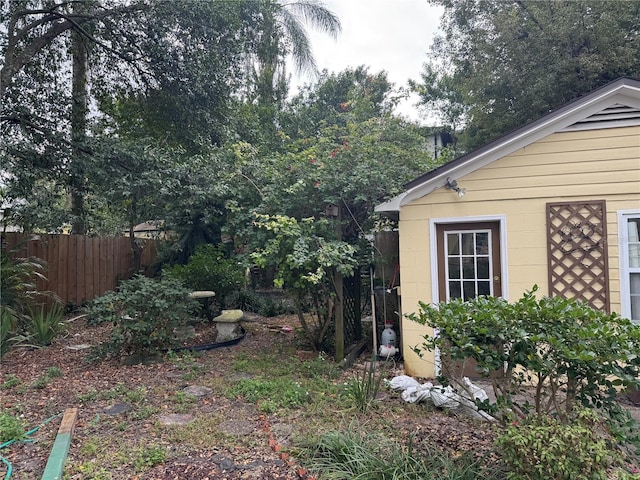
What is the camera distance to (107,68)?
308 inches

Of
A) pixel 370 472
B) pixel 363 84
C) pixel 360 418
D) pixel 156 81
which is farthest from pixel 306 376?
pixel 363 84

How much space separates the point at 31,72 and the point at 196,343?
5.58m

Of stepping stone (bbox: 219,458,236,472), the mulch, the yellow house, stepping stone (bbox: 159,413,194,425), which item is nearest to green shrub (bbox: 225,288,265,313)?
the mulch

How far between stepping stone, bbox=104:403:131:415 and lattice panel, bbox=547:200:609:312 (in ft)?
14.9

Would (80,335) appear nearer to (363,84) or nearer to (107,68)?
(107,68)

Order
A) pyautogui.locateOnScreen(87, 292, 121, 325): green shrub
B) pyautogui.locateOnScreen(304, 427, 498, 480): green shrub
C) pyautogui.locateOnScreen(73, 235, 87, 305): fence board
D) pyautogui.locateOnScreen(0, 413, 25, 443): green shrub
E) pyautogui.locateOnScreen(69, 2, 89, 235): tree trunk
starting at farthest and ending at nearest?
pyautogui.locateOnScreen(73, 235, 87, 305): fence board → pyautogui.locateOnScreen(69, 2, 89, 235): tree trunk → pyautogui.locateOnScreen(87, 292, 121, 325): green shrub → pyautogui.locateOnScreen(0, 413, 25, 443): green shrub → pyautogui.locateOnScreen(304, 427, 498, 480): green shrub

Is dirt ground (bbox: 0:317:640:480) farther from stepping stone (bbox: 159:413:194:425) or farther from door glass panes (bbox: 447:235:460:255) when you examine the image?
door glass panes (bbox: 447:235:460:255)

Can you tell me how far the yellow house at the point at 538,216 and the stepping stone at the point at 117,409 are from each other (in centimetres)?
311

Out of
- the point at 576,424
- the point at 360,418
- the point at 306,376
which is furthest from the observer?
the point at 306,376

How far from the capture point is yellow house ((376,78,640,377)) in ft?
13.6

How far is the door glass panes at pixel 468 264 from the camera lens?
4699mm

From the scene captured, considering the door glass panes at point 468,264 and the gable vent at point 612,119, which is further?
the door glass panes at point 468,264

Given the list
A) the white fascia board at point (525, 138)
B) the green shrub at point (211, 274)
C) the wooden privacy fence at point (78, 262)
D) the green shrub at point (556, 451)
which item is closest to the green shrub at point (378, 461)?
the green shrub at point (556, 451)

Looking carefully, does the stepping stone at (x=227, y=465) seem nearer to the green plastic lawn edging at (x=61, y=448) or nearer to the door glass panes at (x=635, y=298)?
the green plastic lawn edging at (x=61, y=448)
